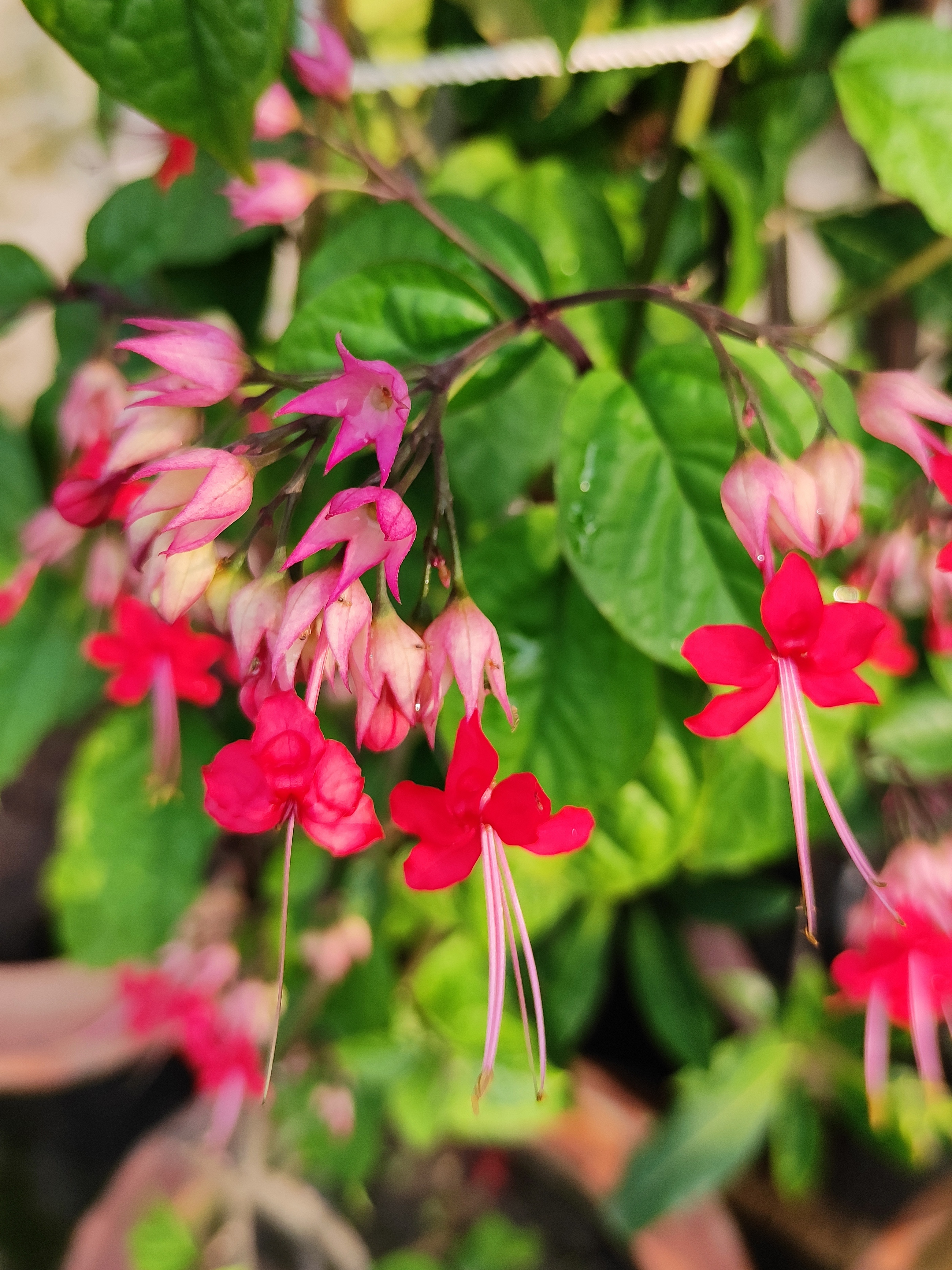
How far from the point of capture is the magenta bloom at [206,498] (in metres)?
0.25

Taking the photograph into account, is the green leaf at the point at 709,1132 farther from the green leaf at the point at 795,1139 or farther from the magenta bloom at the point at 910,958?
the magenta bloom at the point at 910,958

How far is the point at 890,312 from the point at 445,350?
0.48 meters

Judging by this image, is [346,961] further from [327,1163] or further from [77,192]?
[77,192]

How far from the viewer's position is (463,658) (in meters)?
0.27

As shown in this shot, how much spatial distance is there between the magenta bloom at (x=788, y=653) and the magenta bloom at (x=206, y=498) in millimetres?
143

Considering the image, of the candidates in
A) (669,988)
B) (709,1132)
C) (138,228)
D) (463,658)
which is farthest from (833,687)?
(709,1132)

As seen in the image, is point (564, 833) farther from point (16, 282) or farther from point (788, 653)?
point (16, 282)

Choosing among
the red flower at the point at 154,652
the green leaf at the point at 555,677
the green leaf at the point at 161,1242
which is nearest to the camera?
the green leaf at the point at 555,677

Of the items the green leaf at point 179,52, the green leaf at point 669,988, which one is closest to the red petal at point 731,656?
the green leaf at point 179,52

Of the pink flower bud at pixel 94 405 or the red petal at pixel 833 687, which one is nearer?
the red petal at pixel 833 687

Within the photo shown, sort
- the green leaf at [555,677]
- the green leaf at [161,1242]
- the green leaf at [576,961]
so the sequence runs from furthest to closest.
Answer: the green leaf at [161,1242] < the green leaf at [576,961] < the green leaf at [555,677]

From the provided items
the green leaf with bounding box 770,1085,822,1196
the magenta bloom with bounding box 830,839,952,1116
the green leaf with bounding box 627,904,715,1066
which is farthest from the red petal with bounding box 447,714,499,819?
the green leaf with bounding box 770,1085,822,1196

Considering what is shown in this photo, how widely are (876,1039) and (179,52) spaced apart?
0.64 meters

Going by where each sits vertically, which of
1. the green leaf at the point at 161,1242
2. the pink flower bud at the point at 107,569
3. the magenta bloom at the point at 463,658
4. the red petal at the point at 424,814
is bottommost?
the green leaf at the point at 161,1242
